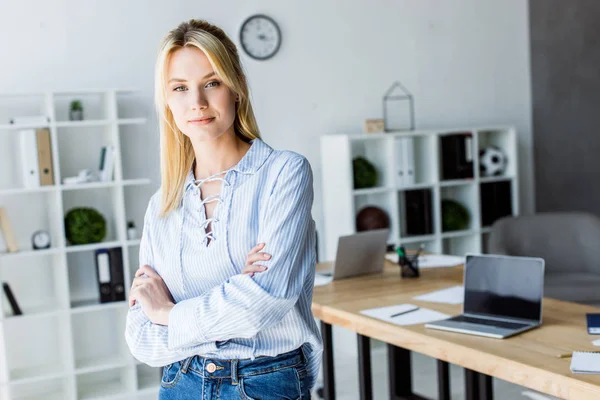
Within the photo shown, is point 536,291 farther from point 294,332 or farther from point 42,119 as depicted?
point 42,119

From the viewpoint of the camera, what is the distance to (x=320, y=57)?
5.43m

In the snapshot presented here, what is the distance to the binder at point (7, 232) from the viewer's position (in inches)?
172

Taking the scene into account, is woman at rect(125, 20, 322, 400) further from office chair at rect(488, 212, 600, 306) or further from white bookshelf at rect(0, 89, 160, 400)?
office chair at rect(488, 212, 600, 306)

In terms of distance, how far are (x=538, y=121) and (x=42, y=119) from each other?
4.00m

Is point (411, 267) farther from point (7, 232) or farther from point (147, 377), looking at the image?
point (7, 232)

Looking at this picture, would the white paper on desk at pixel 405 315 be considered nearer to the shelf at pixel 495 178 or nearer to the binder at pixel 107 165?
the binder at pixel 107 165

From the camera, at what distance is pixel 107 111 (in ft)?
15.2

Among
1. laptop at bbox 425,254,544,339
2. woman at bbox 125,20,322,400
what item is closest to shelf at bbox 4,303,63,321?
laptop at bbox 425,254,544,339

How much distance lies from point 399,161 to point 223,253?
13.0 feet

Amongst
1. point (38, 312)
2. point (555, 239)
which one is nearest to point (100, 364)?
point (38, 312)

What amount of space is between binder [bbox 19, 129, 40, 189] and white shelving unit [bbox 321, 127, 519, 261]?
1967 millimetres

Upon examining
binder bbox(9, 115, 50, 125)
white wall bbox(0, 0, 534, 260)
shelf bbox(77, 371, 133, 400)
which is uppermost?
white wall bbox(0, 0, 534, 260)

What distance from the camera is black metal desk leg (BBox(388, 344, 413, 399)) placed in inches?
129

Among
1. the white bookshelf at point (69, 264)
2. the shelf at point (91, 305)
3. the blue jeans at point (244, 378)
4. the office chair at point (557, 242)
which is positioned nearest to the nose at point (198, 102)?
the blue jeans at point (244, 378)
